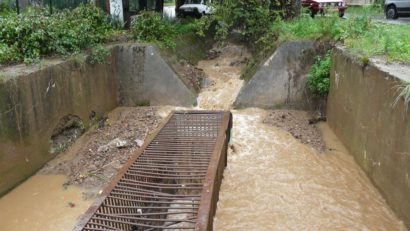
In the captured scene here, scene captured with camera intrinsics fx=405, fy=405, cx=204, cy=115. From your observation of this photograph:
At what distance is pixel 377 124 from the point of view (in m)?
5.59

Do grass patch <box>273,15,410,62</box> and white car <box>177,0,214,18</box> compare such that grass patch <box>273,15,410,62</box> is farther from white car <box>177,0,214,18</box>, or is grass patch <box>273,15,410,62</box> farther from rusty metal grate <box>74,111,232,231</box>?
white car <box>177,0,214,18</box>

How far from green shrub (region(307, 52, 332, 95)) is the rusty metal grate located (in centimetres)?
273

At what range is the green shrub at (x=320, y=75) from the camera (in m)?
8.51

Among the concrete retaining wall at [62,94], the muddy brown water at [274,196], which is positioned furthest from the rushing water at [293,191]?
the concrete retaining wall at [62,94]

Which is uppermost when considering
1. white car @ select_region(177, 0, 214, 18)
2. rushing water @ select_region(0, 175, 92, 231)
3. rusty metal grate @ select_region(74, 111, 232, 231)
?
white car @ select_region(177, 0, 214, 18)

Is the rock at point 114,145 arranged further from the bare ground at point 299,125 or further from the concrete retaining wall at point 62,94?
the bare ground at point 299,125

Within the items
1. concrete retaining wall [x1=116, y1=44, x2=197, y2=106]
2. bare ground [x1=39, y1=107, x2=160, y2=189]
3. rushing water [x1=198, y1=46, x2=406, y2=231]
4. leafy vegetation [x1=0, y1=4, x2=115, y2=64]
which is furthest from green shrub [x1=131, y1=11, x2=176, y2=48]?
rushing water [x1=198, y1=46, x2=406, y2=231]

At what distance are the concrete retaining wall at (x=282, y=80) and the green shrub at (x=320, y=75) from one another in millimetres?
272

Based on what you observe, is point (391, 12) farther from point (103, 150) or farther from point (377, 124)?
point (103, 150)

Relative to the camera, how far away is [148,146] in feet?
19.0

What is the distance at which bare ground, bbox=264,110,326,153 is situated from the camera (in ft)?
24.9

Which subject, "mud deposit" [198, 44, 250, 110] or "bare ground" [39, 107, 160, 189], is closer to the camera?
"bare ground" [39, 107, 160, 189]

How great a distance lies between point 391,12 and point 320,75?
10.3m

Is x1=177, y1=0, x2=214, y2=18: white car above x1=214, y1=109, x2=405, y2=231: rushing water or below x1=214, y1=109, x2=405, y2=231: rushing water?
above
